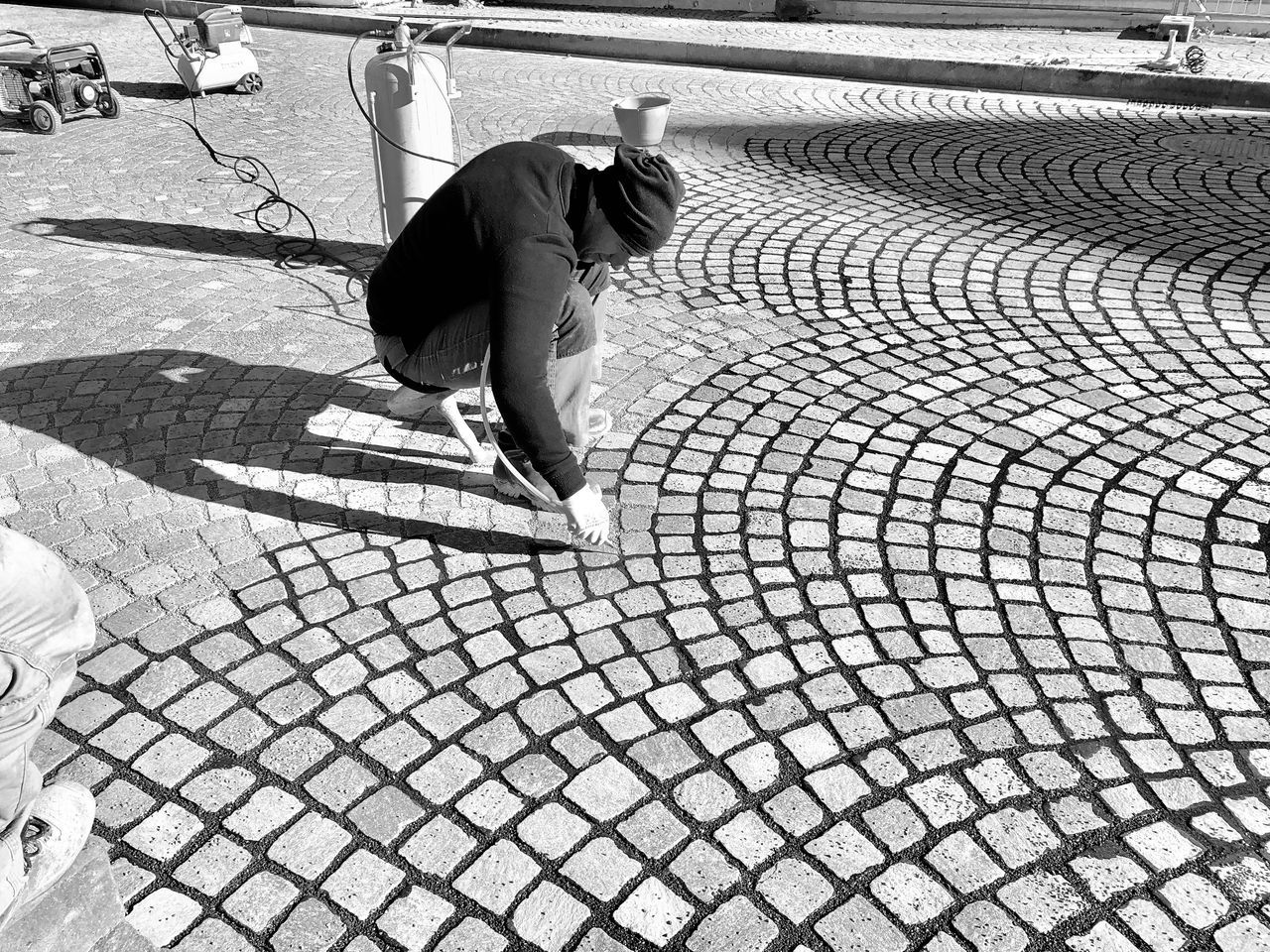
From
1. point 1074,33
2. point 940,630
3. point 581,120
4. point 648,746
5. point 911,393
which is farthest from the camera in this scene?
point 1074,33

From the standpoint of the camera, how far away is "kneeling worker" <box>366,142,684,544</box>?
2.88 meters

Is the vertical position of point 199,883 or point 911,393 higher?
point 911,393

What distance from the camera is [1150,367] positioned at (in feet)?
15.2

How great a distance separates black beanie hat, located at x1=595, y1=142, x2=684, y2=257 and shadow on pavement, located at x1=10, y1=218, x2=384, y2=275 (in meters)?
3.26

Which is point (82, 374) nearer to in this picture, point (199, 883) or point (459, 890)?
point (199, 883)

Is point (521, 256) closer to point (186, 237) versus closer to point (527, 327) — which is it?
point (527, 327)

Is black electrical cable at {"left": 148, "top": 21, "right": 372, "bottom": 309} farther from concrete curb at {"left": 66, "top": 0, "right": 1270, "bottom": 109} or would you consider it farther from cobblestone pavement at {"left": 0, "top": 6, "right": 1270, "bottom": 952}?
concrete curb at {"left": 66, "top": 0, "right": 1270, "bottom": 109}

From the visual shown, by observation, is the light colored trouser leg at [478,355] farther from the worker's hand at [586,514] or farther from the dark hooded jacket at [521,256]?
the worker's hand at [586,514]

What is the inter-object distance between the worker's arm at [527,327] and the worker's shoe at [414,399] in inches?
34.3

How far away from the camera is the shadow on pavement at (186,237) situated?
6023 mm

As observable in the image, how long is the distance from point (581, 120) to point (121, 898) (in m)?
7.53

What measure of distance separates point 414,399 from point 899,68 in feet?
26.8

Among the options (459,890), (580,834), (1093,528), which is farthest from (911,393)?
(459,890)

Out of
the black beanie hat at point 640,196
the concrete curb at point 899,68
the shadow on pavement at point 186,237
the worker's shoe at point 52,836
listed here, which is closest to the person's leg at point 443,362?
the black beanie hat at point 640,196
